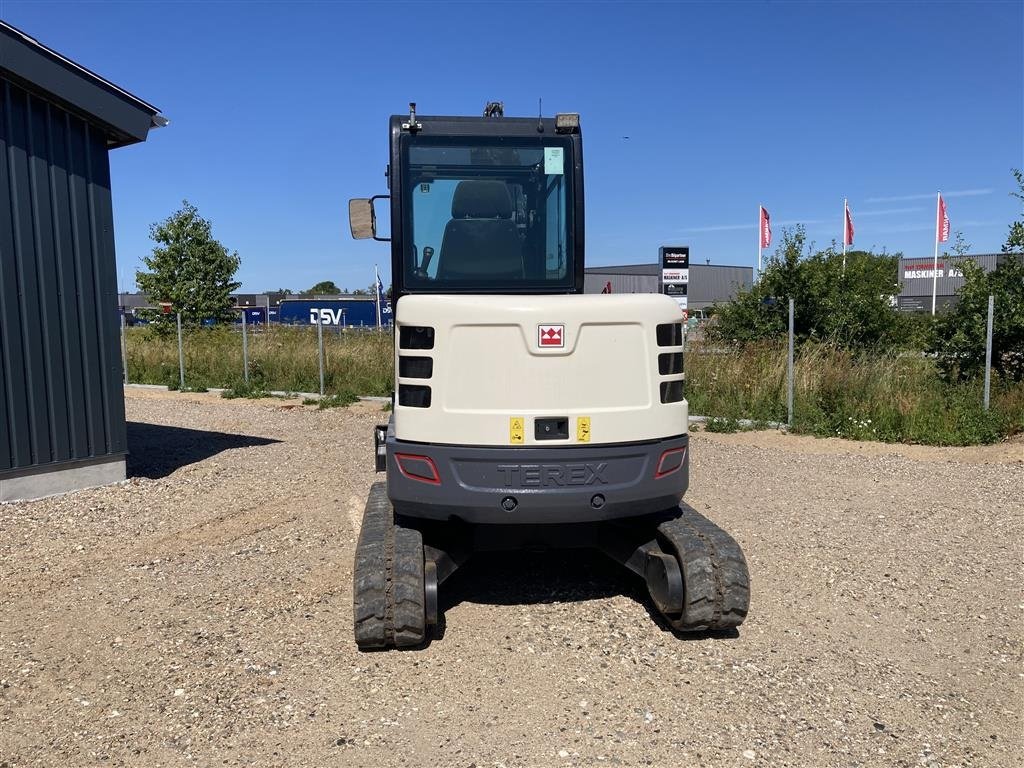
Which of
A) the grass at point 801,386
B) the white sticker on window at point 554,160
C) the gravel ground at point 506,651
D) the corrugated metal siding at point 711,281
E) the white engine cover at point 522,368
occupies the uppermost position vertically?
the corrugated metal siding at point 711,281

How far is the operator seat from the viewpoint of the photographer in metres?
4.99

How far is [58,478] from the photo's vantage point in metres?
7.68

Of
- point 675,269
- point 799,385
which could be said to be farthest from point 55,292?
point 799,385

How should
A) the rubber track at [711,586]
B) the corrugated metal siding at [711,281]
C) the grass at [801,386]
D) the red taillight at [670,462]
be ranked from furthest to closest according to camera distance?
1. the corrugated metal siding at [711,281]
2. the grass at [801,386]
3. the red taillight at [670,462]
4. the rubber track at [711,586]

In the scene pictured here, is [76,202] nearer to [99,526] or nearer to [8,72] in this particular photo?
[8,72]

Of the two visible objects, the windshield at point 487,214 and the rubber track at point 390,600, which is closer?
the rubber track at point 390,600

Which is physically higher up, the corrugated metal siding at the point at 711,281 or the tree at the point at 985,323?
the corrugated metal siding at the point at 711,281

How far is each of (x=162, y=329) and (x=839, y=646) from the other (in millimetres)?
24574

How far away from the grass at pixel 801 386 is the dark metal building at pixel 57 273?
6.80m

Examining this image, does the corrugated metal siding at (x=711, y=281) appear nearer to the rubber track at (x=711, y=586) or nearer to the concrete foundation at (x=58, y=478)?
the concrete foundation at (x=58, y=478)

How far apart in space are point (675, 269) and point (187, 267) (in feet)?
63.9

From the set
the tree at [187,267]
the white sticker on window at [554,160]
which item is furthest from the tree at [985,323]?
the tree at [187,267]

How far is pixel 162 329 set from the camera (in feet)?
82.5

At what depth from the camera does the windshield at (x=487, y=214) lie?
4.98 metres
